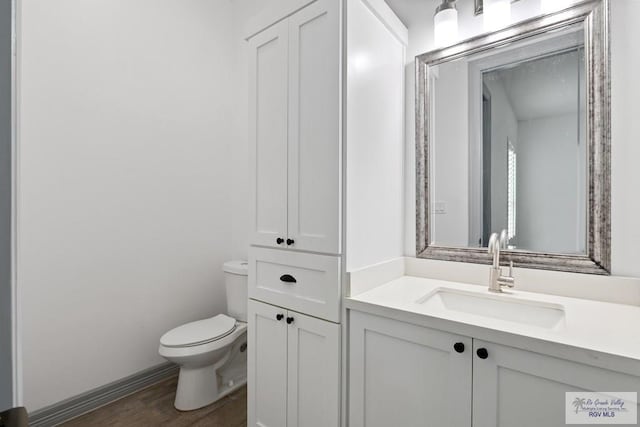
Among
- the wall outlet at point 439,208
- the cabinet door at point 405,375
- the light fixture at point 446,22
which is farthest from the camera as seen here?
the wall outlet at point 439,208

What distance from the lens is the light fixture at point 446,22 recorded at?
1527 millimetres

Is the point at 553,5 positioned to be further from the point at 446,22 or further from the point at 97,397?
the point at 97,397

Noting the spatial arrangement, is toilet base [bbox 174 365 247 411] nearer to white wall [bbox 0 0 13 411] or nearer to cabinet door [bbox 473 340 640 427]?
cabinet door [bbox 473 340 640 427]

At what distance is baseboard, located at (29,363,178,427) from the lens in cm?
168

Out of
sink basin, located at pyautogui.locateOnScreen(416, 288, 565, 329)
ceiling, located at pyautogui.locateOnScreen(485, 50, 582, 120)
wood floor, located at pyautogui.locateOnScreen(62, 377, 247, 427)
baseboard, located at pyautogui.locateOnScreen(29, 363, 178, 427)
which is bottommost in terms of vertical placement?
wood floor, located at pyautogui.locateOnScreen(62, 377, 247, 427)

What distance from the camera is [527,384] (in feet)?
3.02

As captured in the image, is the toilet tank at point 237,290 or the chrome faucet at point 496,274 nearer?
the chrome faucet at point 496,274

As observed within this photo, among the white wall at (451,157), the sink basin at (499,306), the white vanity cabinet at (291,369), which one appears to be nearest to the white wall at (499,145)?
the white wall at (451,157)

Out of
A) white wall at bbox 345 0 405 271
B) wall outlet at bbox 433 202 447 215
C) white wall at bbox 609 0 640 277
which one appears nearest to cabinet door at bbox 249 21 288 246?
white wall at bbox 345 0 405 271

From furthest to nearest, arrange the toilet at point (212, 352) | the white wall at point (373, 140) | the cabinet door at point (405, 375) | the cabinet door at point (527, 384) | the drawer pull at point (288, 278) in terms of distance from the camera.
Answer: the toilet at point (212, 352) → the drawer pull at point (288, 278) → the white wall at point (373, 140) → the cabinet door at point (405, 375) → the cabinet door at point (527, 384)

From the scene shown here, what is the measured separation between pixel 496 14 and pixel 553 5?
0.70 ft

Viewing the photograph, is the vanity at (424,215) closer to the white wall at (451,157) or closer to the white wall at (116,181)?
the white wall at (451,157)

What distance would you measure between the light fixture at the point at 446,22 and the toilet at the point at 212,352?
1774 mm

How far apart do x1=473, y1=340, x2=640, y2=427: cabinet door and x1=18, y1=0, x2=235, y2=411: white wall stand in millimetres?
1979
